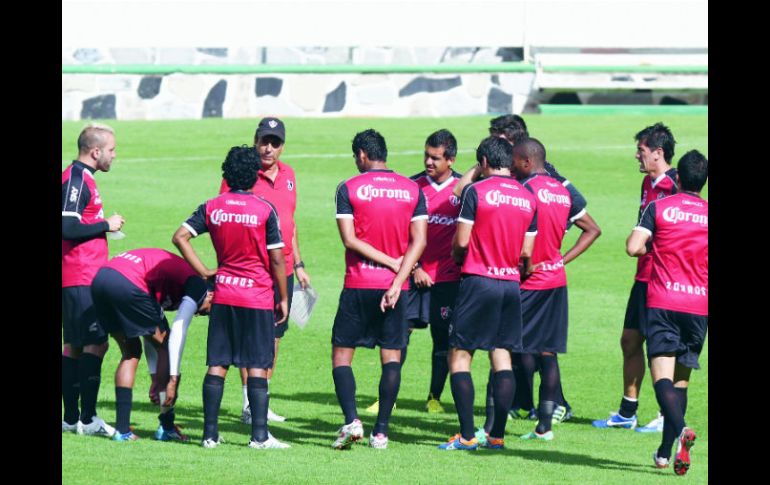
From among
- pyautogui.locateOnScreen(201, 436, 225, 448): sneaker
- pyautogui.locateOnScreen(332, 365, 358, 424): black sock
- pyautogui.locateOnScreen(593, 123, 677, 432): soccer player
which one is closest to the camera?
pyautogui.locateOnScreen(201, 436, 225, 448): sneaker

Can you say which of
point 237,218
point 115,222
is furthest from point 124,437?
point 237,218

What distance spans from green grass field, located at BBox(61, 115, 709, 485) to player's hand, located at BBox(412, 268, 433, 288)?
112 cm

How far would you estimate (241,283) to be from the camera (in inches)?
362

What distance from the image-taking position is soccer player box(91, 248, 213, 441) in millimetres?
9336

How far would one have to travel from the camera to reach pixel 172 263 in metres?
9.57

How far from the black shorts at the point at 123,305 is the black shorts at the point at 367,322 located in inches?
50.6

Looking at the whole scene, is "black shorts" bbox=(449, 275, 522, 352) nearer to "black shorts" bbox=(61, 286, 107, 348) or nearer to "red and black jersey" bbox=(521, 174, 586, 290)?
"red and black jersey" bbox=(521, 174, 586, 290)

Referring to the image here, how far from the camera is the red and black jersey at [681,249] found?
8.95 meters

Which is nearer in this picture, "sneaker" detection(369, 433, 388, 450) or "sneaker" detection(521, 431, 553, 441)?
"sneaker" detection(369, 433, 388, 450)

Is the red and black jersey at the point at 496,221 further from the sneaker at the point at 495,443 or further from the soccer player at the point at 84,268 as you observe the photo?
the soccer player at the point at 84,268

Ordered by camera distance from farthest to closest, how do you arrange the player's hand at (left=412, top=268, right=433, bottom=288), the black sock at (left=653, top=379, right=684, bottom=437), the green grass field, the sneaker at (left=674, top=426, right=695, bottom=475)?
the player's hand at (left=412, top=268, right=433, bottom=288) < the black sock at (left=653, top=379, right=684, bottom=437) < the green grass field < the sneaker at (left=674, top=426, right=695, bottom=475)

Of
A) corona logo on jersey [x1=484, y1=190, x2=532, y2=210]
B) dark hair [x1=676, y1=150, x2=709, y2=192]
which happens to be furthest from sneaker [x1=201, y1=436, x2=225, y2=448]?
dark hair [x1=676, y1=150, x2=709, y2=192]

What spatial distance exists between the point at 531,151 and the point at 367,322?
5.93ft
